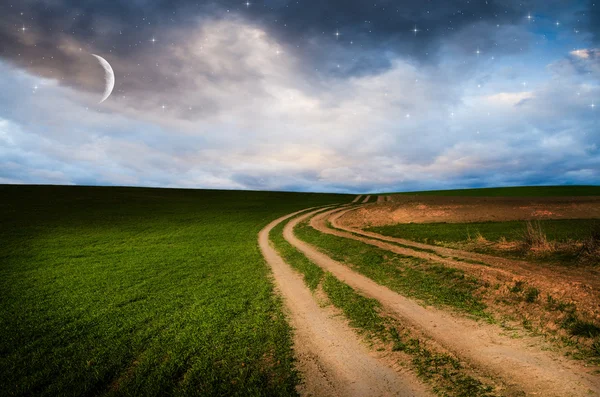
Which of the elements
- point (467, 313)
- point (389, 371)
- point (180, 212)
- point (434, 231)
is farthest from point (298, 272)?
point (180, 212)

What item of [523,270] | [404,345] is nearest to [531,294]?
[523,270]

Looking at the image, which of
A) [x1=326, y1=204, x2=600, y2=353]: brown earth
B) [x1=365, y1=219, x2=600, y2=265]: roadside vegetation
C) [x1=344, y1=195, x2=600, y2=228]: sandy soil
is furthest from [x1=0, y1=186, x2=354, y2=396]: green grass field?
[x1=344, y1=195, x2=600, y2=228]: sandy soil

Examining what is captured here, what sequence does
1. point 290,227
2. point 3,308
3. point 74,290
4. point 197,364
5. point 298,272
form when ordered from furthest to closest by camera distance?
point 290,227
point 298,272
point 74,290
point 3,308
point 197,364

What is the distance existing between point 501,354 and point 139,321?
12.9 m

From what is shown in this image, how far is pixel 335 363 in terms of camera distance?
8.38 meters

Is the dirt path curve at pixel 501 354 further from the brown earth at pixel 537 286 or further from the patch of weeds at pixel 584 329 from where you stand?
the patch of weeds at pixel 584 329

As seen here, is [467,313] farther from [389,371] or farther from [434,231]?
[434,231]

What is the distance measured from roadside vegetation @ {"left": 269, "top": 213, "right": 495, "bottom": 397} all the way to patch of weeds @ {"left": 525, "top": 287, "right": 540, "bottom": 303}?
5584mm

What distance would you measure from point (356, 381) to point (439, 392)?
196 centimetres

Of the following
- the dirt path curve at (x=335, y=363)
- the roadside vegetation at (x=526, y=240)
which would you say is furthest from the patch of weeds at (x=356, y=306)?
the roadside vegetation at (x=526, y=240)

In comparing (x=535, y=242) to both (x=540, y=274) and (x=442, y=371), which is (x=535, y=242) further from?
(x=442, y=371)

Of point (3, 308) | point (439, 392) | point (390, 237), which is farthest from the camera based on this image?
point (390, 237)

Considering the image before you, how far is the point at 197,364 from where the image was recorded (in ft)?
27.7

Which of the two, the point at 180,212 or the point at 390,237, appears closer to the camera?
the point at 390,237
